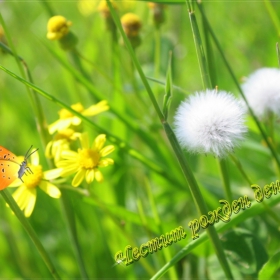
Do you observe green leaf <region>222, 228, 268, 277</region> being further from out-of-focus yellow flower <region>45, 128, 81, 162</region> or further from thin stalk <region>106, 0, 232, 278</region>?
out-of-focus yellow flower <region>45, 128, 81, 162</region>

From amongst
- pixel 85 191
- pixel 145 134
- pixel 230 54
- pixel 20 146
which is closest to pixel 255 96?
pixel 85 191

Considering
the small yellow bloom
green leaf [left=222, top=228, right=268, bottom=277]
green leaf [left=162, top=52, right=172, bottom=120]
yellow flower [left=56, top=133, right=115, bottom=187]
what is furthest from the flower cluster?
the small yellow bloom

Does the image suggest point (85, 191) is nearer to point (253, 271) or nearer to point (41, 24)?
point (253, 271)

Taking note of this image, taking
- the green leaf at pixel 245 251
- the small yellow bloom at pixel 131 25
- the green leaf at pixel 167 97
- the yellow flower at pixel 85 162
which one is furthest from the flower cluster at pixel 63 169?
the small yellow bloom at pixel 131 25

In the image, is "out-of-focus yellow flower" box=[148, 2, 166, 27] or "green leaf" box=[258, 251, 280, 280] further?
"out-of-focus yellow flower" box=[148, 2, 166, 27]

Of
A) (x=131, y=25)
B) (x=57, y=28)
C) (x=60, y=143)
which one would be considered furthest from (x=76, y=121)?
(x=131, y=25)
